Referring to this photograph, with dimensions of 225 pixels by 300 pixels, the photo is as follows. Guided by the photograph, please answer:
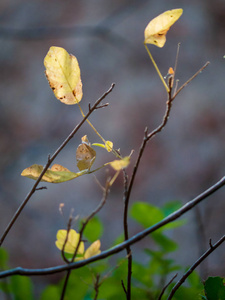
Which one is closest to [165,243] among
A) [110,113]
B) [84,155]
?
[84,155]

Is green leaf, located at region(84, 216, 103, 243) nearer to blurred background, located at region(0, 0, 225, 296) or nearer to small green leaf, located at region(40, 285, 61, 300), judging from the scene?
small green leaf, located at region(40, 285, 61, 300)

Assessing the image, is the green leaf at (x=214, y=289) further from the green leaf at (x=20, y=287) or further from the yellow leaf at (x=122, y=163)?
the green leaf at (x=20, y=287)

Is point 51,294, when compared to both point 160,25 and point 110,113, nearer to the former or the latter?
point 160,25

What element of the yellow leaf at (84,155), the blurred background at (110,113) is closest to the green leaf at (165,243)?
the yellow leaf at (84,155)

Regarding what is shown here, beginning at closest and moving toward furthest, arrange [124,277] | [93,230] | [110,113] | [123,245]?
[123,245] < [124,277] < [93,230] < [110,113]

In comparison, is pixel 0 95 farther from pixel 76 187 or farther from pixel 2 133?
pixel 76 187

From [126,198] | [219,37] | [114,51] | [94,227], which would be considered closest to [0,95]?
[114,51]
